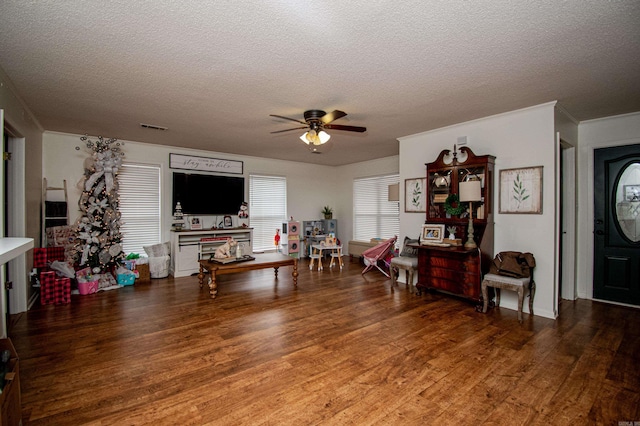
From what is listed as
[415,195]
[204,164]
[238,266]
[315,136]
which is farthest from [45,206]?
[415,195]

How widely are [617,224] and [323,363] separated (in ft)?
14.4

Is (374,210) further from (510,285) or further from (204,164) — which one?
(510,285)

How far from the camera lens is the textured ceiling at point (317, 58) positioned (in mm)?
1940

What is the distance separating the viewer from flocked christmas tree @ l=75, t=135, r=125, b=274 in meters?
4.76

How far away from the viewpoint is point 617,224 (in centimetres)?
Result: 407

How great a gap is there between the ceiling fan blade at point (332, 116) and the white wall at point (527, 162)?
2.09 metres

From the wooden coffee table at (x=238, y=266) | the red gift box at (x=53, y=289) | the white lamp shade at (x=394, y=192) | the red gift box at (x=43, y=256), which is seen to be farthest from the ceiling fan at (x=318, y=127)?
the red gift box at (x=43, y=256)

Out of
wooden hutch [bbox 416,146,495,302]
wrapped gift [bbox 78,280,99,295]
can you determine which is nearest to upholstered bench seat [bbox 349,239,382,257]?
wooden hutch [bbox 416,146,495,302]

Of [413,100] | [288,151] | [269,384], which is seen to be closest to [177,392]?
[269,384]

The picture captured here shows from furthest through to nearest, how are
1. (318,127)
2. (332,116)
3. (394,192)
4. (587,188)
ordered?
(394,192), (587,188), (318,127), (332,116)

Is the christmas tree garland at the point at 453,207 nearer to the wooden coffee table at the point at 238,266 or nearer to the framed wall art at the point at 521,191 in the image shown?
the framed wall art at the point at 521,191

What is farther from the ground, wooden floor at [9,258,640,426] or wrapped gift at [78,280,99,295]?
wrapped gift at [78,280,99,295]

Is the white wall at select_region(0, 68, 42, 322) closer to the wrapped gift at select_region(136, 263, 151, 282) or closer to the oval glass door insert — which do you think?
the wrapped gift at select_region(136, 263, 151, 282)

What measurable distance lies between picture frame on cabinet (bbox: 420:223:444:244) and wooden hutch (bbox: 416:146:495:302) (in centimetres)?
11
